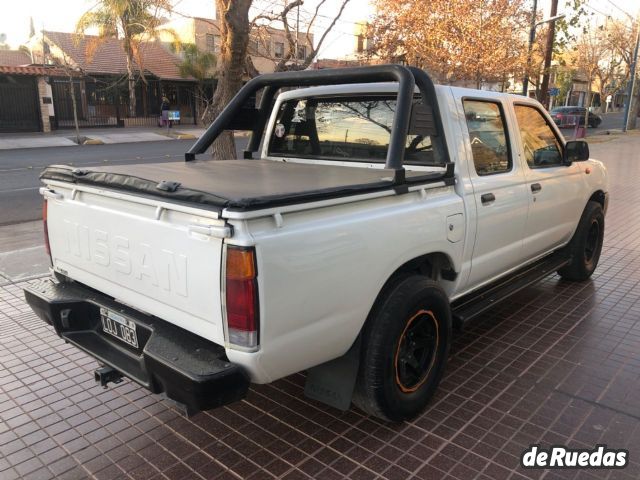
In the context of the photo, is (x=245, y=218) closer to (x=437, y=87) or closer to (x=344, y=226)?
(x=344, y=226)

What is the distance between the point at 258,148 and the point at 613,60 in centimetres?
4706

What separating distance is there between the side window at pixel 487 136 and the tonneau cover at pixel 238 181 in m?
0.66

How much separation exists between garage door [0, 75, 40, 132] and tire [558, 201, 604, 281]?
29278mm

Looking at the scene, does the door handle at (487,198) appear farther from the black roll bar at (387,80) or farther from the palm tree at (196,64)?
the palm tree at (196,64)

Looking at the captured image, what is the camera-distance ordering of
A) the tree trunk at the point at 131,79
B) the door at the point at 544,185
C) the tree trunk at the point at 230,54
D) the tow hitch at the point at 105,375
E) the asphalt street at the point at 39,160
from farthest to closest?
the tree trunk at the point at 131,79 < the asphalt street at the point at 39,160 < the tree trunk at the point at 230,54 < the door at the point at 544,185 < the tow hitch at the point at 105,375

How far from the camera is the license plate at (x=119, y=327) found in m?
2.83

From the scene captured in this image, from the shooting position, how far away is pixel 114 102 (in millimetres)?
32938

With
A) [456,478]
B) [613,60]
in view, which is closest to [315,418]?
[456,478]

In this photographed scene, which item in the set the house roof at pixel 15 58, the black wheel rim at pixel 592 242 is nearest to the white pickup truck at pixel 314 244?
→ the black wheel rim at pixel 592 242

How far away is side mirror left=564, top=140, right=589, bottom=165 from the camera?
4.88 metres

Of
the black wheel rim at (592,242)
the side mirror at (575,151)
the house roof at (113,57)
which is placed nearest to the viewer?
the side mirror at (575,151)

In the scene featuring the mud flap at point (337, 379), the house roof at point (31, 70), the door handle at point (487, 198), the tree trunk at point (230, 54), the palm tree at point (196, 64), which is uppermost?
the palm tree at point (196, 64)

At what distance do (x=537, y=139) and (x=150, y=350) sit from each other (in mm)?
3690

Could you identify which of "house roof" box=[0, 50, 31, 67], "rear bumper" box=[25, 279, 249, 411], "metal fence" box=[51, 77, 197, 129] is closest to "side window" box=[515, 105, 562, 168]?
"rear bumper" box=[25, 279, 249, 411]
